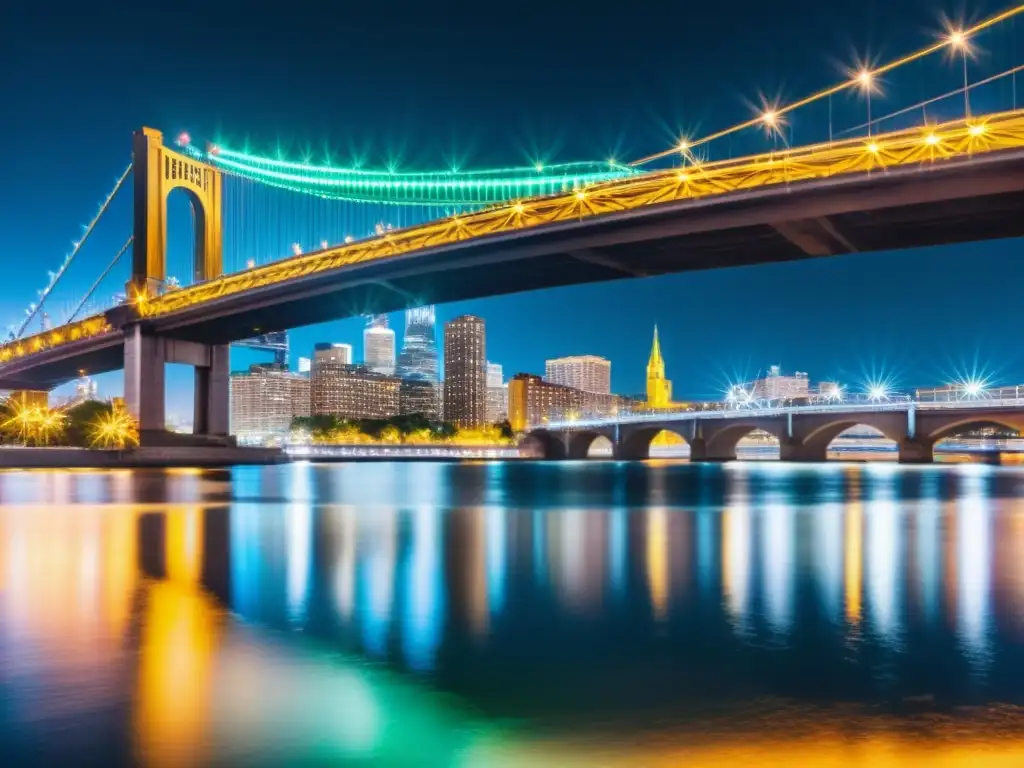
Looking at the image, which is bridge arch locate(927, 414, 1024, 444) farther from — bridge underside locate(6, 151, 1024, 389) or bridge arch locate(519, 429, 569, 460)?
bridge arch locate(519, 429, 569, 460)

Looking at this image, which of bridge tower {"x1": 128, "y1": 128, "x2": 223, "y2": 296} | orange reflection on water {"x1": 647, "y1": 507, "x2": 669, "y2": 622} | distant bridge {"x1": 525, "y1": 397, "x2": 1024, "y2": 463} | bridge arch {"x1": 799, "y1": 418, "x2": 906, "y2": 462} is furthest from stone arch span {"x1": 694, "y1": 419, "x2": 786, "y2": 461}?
orange reflection on water {"x1": 647, "y1": 507, "x2": 669, "y2": 622}

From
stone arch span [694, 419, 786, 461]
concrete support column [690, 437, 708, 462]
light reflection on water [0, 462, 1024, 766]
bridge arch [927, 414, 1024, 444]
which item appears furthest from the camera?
concrete support column [690, 437, 708, 462]

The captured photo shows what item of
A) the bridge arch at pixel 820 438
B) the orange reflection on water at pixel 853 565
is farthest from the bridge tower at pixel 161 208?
the bridge arch at pixel 820 438

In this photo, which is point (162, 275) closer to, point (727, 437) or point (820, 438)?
point (727, 437)

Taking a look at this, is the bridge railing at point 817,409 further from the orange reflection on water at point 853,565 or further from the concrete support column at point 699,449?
the orange reflection on water at point 853,565

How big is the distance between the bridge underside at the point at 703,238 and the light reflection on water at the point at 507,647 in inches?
517

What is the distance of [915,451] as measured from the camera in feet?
269

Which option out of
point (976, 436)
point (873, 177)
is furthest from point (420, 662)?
point (976, 436)

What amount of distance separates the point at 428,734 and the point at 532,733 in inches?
24.6

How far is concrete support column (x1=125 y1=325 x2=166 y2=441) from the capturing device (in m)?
56.2

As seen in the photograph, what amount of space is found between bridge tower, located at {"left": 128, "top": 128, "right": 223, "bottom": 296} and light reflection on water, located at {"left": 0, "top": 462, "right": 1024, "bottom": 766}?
43376 millimetres

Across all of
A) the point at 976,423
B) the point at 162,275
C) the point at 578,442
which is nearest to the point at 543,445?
the point at 578,442

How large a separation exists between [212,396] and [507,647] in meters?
58.0

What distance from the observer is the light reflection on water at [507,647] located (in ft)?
17.9
